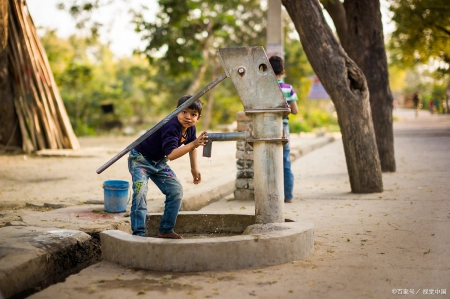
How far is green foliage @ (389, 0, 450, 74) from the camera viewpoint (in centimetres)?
1345

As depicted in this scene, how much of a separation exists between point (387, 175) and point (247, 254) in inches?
240

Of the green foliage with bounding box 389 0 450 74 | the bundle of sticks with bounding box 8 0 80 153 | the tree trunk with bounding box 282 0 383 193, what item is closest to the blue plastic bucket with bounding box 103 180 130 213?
the tree trunk with bounding box 282 0 383 193

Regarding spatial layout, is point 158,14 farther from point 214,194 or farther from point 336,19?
point 214,194

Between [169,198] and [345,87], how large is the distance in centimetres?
351

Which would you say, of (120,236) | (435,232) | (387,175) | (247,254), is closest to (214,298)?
(247,254)

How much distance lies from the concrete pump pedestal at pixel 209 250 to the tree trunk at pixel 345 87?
11.2 feet

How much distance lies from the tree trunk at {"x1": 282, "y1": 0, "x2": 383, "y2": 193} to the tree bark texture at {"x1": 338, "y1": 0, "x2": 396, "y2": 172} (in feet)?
6.90

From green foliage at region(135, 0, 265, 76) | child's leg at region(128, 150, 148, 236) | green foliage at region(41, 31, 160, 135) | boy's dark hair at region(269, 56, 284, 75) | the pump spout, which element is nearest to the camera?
the pump spout

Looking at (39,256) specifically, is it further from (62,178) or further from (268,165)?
(62,178)

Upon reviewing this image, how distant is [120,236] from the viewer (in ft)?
14.6

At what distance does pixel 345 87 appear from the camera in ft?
25.0

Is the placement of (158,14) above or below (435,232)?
above

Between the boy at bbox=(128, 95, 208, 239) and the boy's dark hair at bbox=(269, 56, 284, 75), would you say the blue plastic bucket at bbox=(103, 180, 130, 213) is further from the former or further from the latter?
the boy's dark hair at bbox=(269, 56, 284, 75)

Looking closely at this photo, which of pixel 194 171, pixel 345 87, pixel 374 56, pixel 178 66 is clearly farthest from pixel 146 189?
pixel 178 66
